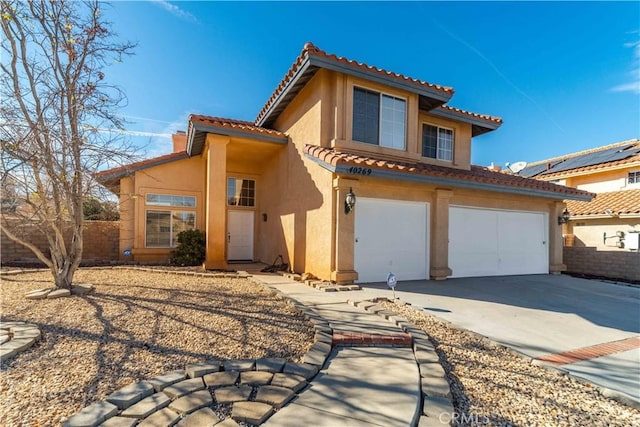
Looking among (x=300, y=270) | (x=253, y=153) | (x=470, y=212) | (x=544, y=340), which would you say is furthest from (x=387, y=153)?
(x=544, y=340)

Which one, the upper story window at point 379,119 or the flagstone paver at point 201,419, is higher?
the upper story window at point 379,119

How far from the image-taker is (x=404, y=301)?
6.63 meters

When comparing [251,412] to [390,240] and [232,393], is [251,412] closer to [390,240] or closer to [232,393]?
[232,393]

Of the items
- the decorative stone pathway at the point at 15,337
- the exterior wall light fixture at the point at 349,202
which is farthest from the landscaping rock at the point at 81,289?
the exterior wall light fixture at the point at 349,202

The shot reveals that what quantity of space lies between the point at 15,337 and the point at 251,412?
3.70m

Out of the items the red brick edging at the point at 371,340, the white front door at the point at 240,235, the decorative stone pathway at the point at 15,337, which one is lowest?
the red brick edging at the point at 371,340

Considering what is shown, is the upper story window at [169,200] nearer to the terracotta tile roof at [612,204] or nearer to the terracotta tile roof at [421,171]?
the terracotta tile roof at [421,171]

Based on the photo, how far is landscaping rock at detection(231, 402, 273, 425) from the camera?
8.05 feet

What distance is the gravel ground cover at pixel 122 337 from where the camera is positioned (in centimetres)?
278

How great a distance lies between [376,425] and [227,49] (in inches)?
499

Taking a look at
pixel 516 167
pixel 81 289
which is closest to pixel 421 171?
pixel 81 289

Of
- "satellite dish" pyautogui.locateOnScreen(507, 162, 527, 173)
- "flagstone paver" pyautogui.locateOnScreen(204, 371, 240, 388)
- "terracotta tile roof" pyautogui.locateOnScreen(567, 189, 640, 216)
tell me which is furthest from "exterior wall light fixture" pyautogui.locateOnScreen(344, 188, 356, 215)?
"satellite dish" pyautogui.locateOnScreen(507, 162, 527, 173)

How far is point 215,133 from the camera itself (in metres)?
9.67

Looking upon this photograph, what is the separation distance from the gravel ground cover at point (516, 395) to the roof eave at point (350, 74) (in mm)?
7389
